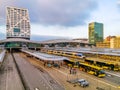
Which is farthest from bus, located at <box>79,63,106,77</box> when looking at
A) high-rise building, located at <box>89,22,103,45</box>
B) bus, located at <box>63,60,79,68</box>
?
high-rise building, located at <box>89,22,103,45</box>

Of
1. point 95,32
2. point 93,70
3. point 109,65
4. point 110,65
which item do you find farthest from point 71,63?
point 95,32

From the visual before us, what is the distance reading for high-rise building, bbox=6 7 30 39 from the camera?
17288 cm

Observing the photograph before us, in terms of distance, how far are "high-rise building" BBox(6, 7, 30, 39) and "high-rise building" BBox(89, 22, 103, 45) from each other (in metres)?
73.5

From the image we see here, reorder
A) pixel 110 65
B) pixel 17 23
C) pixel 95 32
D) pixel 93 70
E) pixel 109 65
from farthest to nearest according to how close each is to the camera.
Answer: pixel 17 23 → pixel 95 32 → pixel 109 65 → pixel 110 65 → pixel 93 70

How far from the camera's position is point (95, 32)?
538 ft

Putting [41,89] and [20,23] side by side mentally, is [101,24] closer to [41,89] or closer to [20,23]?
[20,23]

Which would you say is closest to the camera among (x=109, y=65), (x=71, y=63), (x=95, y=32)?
(x=109, y=65)

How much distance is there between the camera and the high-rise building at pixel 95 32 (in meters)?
163

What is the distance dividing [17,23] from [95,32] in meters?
88.2

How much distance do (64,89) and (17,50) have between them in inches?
4597

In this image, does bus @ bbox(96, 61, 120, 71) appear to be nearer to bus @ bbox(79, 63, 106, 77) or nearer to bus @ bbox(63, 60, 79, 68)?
bus @ bbox(79, 63, 106, 77)

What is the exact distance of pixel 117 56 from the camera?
44.9m

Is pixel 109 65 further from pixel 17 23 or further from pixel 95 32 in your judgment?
pixel 17 23

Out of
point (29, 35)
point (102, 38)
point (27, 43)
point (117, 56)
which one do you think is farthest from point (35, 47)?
point (117, 56)
